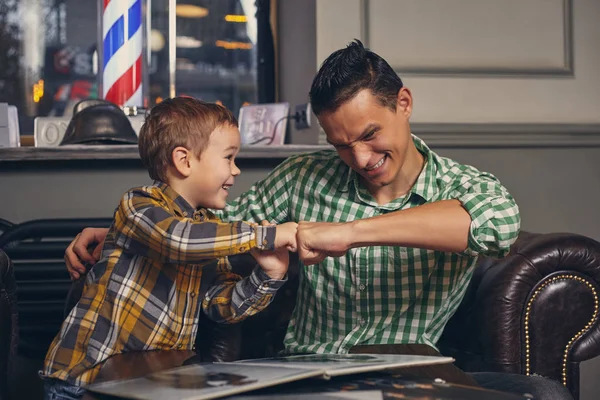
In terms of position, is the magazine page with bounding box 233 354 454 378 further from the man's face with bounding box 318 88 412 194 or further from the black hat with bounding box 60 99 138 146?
the black hat with bounding box 60 99 138 146

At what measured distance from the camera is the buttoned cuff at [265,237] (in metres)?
1.37

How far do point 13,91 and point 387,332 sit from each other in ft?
6.49

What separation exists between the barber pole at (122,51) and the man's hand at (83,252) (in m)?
0.96

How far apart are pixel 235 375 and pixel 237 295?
0.53 m

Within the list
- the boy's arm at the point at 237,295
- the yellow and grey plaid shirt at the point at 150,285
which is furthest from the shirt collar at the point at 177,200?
the boy's arm at the point at 237,295

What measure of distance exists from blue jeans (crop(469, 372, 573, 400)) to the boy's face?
0.60 meters

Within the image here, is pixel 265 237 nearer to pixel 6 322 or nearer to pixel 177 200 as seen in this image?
pixel 177 200

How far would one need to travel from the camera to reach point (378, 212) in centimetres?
176

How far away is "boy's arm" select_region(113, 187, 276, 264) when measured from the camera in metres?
1.36

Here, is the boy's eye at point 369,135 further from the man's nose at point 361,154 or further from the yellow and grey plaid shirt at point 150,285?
the yellow and grey plaid shirt at point 150,285

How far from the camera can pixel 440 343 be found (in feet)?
6.36

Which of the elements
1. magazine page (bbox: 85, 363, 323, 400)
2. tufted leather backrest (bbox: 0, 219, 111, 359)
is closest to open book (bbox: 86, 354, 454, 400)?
magazine page (bbox: 85, 363, 323, 400)

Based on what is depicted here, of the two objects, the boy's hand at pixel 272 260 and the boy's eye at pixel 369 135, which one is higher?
the boy's eye at pixel 369 135

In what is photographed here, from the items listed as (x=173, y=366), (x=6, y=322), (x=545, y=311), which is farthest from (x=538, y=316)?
(x=6, y=322)
